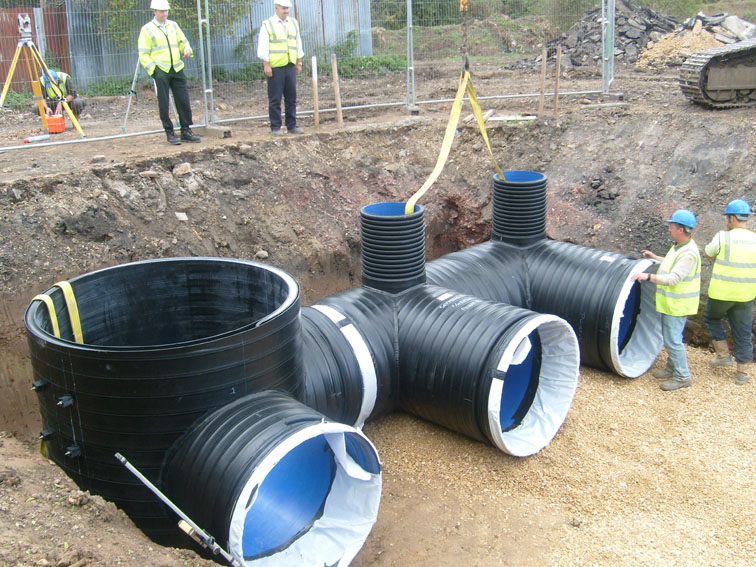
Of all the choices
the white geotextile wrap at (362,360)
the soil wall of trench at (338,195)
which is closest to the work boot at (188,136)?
the soil wall of trench at (338,195)

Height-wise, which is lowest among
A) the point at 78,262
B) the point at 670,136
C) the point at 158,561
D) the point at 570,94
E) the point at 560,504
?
the point at 560,504

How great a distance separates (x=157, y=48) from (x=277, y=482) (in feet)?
20.6

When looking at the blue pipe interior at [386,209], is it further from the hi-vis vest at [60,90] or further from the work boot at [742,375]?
the hi-vis vest at [60,90]

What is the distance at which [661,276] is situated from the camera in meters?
6.89

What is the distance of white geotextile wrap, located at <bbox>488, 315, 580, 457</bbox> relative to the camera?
5938 millimetres

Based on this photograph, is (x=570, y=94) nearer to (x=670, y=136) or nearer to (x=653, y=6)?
(x=670, y=136)

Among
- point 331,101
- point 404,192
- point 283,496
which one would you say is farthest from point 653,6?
point 283,496

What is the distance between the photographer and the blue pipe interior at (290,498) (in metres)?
4.48

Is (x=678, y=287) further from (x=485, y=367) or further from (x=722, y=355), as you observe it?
(x=485, y=367)

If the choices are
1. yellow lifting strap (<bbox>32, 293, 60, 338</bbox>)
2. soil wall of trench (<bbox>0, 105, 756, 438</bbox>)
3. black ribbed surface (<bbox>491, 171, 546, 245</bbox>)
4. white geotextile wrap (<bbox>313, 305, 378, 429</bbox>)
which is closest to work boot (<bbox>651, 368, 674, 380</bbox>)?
soil wall of trench (<bbox>0, 105, 756, 438</bbox>)

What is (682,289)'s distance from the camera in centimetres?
689

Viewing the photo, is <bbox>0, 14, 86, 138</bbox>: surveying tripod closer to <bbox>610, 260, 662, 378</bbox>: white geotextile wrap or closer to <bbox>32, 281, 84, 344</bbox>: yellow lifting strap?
<bbox>32, 281, 84, 344</bbox>: yellow lifting strap

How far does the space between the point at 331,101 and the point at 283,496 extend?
31.7ft

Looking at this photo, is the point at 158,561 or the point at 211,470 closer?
the point at 158,561
